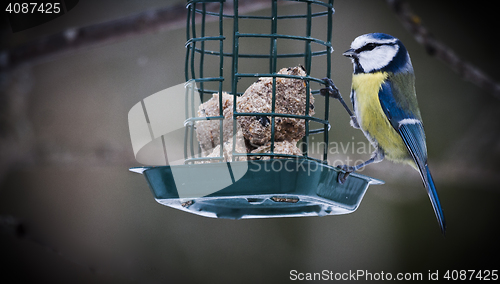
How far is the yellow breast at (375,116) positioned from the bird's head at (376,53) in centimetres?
5

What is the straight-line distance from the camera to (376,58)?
337cm

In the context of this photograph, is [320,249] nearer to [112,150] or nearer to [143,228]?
[143,228]

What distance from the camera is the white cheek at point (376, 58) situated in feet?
11.0

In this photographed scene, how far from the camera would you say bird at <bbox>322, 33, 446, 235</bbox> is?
333 centimetres

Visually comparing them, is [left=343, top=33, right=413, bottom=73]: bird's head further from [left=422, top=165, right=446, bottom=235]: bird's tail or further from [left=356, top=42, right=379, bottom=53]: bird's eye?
[left=422, top=165, right=446, bottom=235]: bird's tail

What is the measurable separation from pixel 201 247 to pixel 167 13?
3108 millimetres

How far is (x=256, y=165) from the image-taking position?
2447mm

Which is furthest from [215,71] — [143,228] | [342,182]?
[342,182]

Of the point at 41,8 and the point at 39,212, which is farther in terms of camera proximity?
the point at 39,212

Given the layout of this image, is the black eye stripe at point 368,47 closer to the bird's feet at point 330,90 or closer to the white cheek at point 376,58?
the white cheek at point 376,58

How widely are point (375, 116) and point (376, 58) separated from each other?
358 millimetres

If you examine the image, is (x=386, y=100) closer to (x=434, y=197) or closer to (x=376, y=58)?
(x=376, y=58)

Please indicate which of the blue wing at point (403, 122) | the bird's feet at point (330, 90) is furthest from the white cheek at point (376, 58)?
the bird's feet at point (330, 90)

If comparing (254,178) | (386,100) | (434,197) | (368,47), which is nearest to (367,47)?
(368,47)
